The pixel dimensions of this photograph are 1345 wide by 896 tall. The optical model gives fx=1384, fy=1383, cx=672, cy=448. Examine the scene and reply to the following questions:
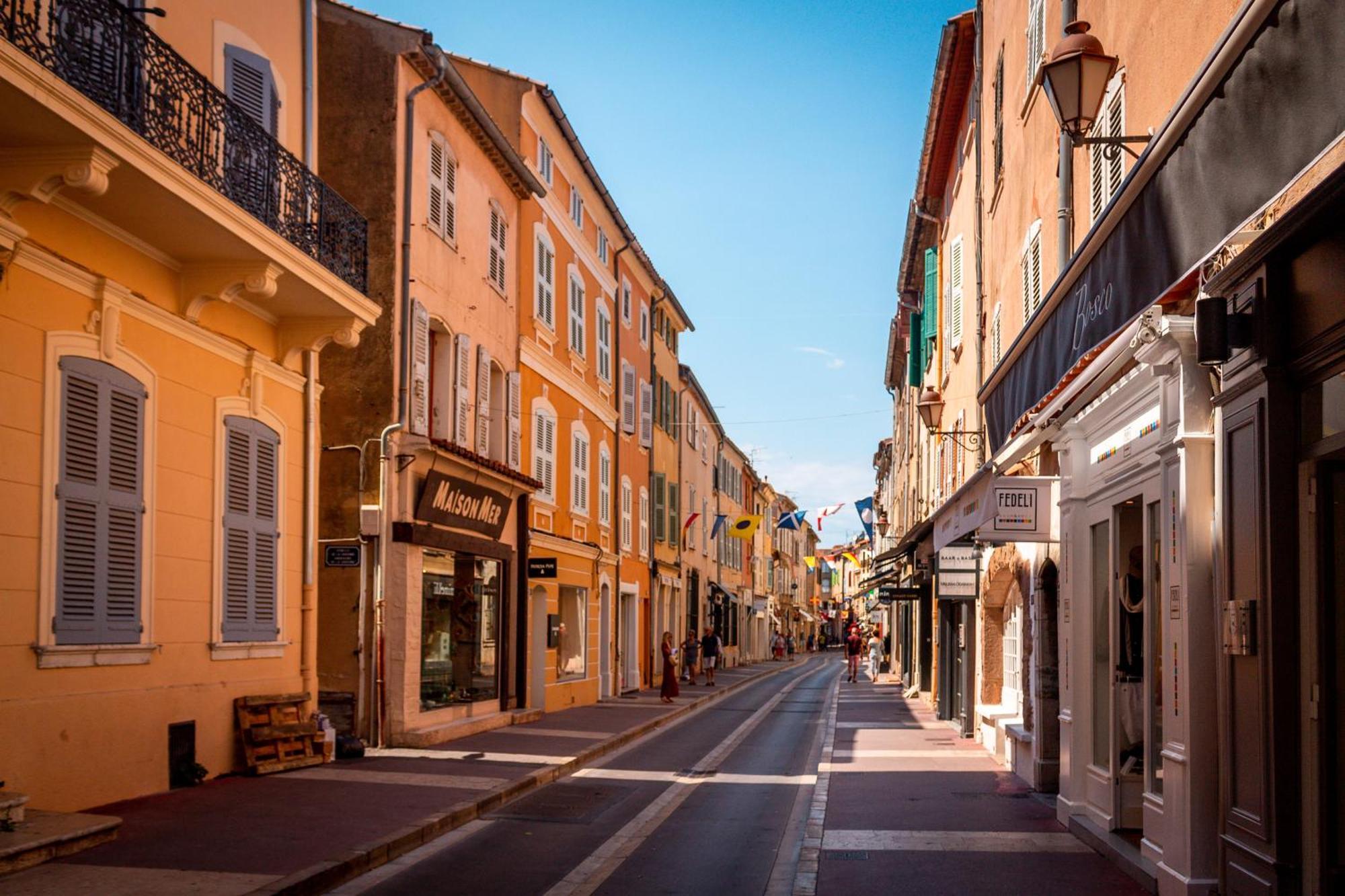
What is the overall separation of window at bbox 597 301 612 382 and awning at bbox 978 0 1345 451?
21214 millimetres

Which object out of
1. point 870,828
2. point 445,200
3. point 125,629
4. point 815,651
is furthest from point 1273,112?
point 815,651

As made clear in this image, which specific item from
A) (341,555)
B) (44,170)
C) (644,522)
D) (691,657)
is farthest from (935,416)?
(691,657)

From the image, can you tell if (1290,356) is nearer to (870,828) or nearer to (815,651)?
(870,828)

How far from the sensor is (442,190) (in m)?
19.7

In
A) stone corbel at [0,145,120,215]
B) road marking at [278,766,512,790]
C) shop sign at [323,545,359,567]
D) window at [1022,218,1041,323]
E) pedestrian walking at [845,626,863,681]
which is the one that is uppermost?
window at [1022,218,1041,323]

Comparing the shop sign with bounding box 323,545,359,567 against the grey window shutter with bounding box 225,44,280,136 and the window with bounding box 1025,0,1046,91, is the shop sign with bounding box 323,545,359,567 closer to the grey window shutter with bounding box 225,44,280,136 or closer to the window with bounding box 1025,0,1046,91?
the grey window shutter with bounding box 225,44,280,136

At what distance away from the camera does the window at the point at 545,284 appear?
81.5 ft

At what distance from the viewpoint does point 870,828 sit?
37.7 ft

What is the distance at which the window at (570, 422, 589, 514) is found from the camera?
91.3ft

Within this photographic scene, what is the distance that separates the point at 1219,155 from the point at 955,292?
18.4m

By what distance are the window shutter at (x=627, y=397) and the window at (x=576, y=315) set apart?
4.57 m

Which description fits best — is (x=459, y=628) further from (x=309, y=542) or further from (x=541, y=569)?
(x=309, y=542)

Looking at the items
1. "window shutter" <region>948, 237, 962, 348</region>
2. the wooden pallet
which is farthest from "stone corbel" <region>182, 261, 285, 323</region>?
"window shutter" <region>948, 237, 962, 348</region>

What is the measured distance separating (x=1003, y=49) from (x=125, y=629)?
1292 centimetres
